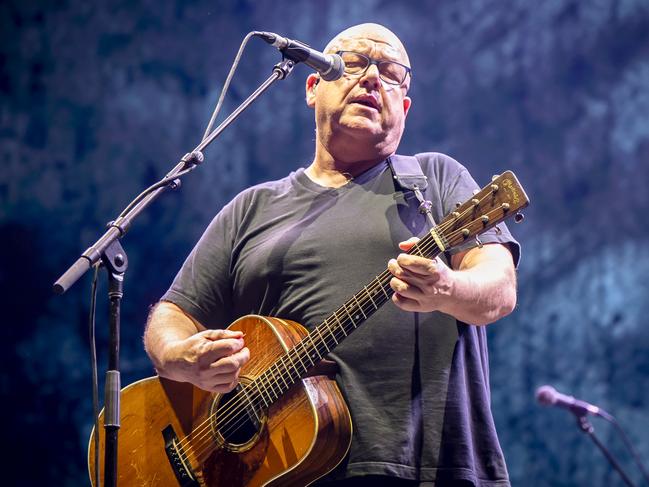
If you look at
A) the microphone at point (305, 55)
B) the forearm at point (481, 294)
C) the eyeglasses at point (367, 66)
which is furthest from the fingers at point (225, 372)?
the eyeglasses at point (367, 66)

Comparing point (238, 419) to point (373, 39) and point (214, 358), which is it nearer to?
point (214, 358)

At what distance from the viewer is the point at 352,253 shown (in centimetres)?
267

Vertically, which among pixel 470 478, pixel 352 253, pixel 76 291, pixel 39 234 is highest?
pixel 39 234

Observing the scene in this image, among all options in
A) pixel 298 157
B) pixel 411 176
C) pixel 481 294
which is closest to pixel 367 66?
pixel 411 176

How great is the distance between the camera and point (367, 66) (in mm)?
3080

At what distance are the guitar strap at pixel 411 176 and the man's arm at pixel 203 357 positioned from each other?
767 millimetres

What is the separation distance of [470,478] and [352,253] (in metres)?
0.83

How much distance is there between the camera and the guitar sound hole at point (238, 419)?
261cm

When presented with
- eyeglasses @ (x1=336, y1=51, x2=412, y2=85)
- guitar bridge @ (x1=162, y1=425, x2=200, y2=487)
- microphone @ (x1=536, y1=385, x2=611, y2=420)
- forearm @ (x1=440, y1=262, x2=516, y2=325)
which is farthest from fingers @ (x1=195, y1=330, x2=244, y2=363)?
microphone @ (x1=536, y1=385, x2=611, y2=420)

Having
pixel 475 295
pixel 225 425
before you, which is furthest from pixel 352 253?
pixel 225 425

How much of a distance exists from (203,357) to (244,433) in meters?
0.33

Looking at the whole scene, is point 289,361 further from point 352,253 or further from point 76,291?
point 76,291

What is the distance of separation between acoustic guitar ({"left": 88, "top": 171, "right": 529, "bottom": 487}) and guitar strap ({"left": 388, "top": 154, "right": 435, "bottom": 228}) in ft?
0.77

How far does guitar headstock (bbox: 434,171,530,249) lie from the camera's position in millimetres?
2242
